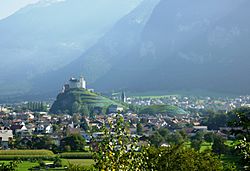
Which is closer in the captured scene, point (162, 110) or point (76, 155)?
point (76, 155)

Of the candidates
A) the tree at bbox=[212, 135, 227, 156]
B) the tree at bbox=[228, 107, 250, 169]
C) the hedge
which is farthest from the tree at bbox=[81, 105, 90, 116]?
the tree at bbox=[228, 107, 250, 169]

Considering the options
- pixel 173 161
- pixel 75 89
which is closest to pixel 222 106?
pixel 75 89

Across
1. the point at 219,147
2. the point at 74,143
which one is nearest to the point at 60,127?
the point at 74,143

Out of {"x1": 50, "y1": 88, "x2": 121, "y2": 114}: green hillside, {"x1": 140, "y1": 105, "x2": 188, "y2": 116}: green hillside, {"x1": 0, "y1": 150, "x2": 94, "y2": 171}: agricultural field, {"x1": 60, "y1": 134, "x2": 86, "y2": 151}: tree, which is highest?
{"x1": 50, "y1": 88, "x2": 121, "y2": 114}: green hillside

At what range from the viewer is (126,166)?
31.3 ft

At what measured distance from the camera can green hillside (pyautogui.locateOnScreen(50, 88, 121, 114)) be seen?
130375 millimetres

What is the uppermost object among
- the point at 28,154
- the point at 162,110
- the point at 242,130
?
the point at 242,130

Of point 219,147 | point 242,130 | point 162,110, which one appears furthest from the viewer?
point 162,110

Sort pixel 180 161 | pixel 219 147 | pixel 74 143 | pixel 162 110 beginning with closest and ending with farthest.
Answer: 1. pixel 180 161
2. pixel 219 147
3. pixel 74 143
4. pixel 162 110

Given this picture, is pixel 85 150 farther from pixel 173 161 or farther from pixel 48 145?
pixel 173 161

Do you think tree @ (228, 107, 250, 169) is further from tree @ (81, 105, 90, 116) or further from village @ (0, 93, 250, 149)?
tree @ (81, 105, 90, 116)

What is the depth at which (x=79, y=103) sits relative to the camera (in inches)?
5217

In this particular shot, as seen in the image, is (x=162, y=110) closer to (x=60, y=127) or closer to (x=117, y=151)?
(x=60, y=127)

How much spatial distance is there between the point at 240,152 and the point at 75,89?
133 meters
